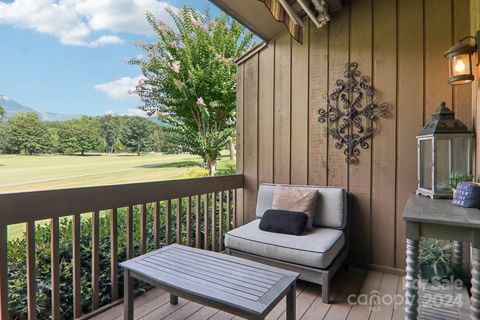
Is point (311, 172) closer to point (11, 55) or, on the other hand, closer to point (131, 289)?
point (131, 289)

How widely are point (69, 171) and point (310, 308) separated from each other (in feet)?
7.68

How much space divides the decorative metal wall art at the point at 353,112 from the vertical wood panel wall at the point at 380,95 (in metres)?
0.07

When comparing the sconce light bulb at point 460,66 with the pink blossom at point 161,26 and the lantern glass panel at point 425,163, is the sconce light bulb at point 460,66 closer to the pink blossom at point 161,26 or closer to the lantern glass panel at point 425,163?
the lantern glass panel at point 425,163

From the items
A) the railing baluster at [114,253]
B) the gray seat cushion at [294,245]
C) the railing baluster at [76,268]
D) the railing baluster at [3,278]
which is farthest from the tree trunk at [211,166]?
the railing baluster at [3,278]

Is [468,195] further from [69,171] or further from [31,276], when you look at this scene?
[69,171]

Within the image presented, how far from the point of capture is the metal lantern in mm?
2178

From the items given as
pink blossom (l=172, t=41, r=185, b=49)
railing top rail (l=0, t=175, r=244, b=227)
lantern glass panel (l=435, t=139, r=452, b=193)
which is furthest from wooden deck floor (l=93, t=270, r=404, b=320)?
pink blossom (l=172, t=41, r=185, b=49)

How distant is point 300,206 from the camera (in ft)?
9.32

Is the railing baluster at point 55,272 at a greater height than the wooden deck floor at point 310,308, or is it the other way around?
the railing baluster at point 55,272

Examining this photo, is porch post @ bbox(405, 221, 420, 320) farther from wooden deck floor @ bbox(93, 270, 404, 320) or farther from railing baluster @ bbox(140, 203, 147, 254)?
railing baluster @ bbox(140, 203, 147, 254)

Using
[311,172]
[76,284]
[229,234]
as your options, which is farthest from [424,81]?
[76,284]

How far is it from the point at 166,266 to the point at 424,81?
279cm

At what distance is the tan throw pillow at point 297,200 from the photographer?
9.27 feet

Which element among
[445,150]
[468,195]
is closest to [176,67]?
[445,150]
